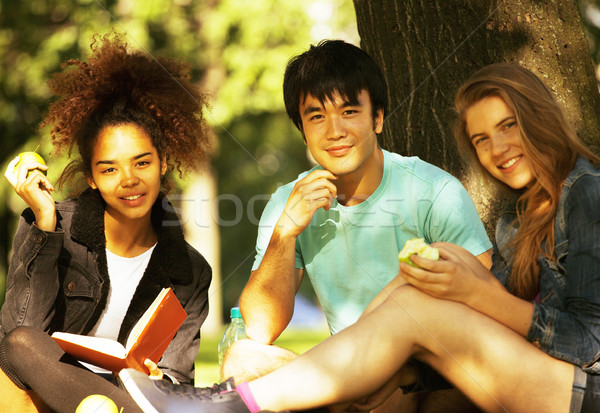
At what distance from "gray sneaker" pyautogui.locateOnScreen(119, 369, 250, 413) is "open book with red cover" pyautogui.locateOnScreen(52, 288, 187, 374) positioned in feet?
1.10

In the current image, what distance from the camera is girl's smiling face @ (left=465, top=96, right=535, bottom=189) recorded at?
9.80ft

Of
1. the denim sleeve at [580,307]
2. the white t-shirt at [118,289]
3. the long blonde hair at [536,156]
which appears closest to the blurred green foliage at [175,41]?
the white t-shirt at [118,289]

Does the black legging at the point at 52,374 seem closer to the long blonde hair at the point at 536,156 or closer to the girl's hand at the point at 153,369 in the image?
the girl's hand at the point at 153,369

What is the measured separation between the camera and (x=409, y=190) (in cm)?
352

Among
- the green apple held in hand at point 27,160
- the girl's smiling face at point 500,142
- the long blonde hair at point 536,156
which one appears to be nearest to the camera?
the long blonde hair at point 536,156

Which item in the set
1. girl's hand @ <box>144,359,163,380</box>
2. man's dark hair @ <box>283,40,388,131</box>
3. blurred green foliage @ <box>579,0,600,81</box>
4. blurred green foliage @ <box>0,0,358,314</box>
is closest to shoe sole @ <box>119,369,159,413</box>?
girl's hand @ <box>144,359,163,380</box>

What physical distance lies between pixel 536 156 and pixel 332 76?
1.18 metres

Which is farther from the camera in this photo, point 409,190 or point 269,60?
point 269,60

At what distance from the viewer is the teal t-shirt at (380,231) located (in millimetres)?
3387

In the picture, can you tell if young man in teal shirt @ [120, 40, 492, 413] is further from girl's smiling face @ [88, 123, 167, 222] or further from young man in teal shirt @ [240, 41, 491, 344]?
girl's smiling face @ [88, 123, 167, 222]

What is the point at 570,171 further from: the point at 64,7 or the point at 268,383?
the point at 64,7

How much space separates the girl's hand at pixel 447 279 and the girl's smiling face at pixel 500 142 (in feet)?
1.74

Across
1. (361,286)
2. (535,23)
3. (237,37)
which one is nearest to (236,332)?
(361,286)

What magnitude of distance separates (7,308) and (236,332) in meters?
1.27
